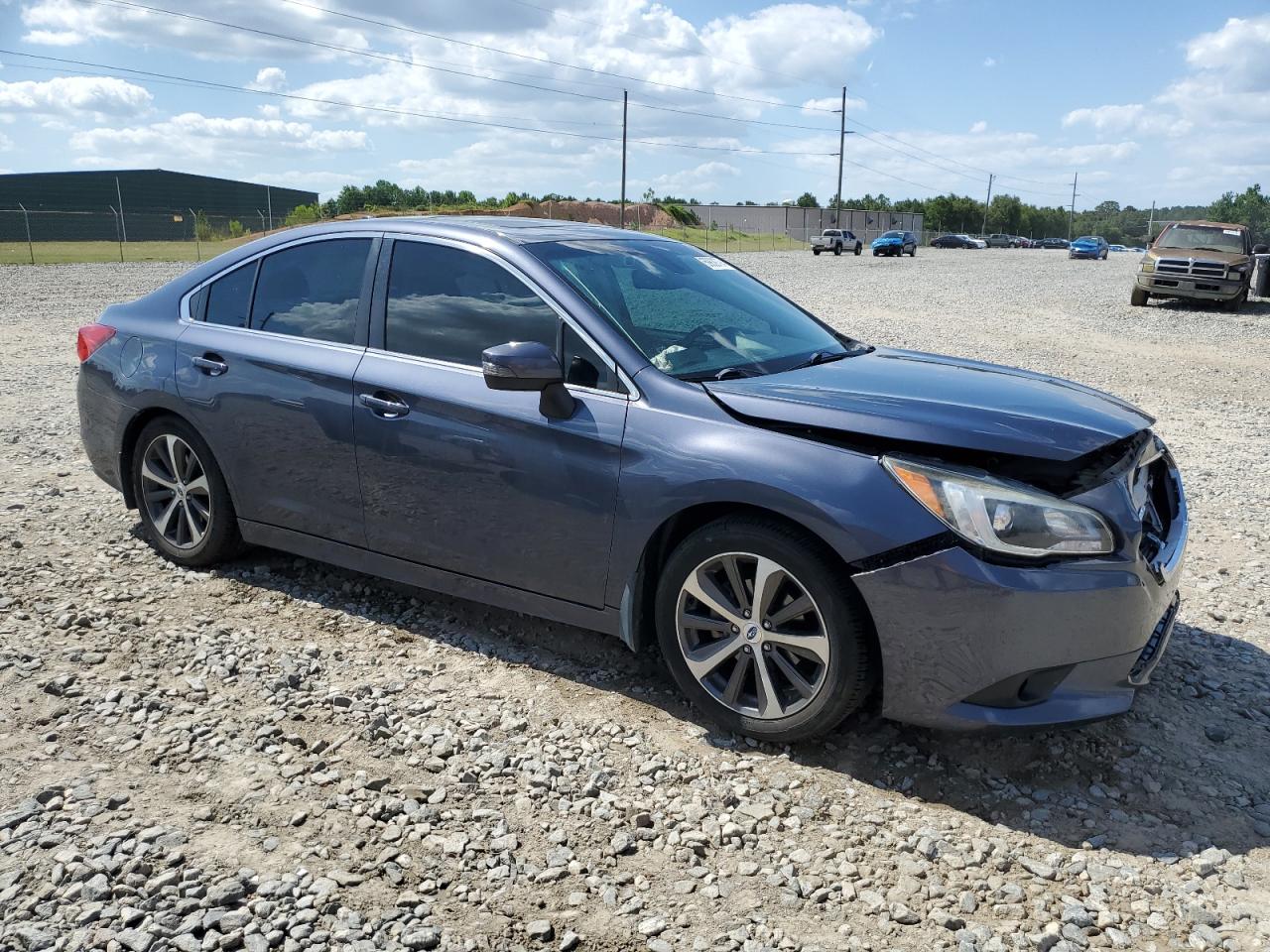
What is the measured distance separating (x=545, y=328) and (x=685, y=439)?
2.55 feet

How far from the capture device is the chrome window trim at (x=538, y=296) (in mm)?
3742

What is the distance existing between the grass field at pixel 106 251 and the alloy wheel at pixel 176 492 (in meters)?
28.8

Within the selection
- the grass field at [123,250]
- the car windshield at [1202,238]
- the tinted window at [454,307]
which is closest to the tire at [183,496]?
the tinted window at [454,307]

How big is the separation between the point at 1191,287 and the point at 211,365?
2070cm

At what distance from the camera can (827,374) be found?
391 cm

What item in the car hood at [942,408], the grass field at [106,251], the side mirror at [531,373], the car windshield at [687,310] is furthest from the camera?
the grass field at [106,251]

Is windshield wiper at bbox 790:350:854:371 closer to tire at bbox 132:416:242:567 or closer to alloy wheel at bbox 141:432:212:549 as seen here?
tire at bbox 132:416:242:567

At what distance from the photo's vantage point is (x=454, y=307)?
4215mm

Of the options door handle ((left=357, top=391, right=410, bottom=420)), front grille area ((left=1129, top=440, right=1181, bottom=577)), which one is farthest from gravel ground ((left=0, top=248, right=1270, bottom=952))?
door handle ((left=357, top=391, right=410, bottom=420))

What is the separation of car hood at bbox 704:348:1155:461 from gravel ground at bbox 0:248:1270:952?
1.11 metres

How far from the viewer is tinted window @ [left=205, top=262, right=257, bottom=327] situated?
16.0 ft

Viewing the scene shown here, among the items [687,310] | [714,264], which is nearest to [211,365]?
[687,310]

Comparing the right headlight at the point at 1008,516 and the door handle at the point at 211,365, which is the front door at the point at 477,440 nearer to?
the door handle at the point at 211,365

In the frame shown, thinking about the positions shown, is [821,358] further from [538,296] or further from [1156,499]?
[1156,499]
